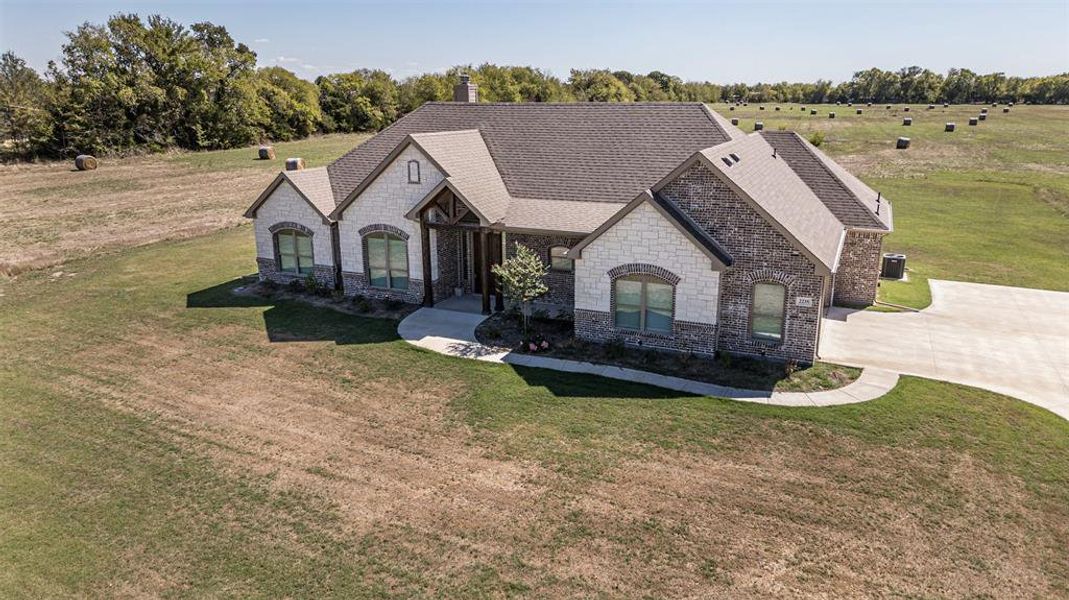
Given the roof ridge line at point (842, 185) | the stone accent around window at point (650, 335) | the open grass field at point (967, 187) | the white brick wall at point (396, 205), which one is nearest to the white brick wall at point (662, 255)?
the stone accent around window at point (650, 335)

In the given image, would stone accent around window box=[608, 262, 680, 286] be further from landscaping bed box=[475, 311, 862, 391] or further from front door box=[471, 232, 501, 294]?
front door box=[471, 232, 501, 294]

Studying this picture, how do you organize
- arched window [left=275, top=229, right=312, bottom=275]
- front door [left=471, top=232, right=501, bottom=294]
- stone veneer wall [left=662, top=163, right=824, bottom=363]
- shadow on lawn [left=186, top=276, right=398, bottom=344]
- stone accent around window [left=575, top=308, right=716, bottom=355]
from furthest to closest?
1. arched window [left=275, top=229, right=312, bottom=275]
2. front door [left=471, top=232, right=501, bottom=294]
3. shadow on lawn [left=186, top=276, right=398, bottom=344]
4. stone accent around window [left=575, top=308, right=716, bottom=355]
5. stone veneer wall [left=662, top=163, right=824, bottom=363]

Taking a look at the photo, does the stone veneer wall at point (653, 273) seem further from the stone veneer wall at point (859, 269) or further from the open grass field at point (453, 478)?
the stone veneer wall at point (859, 269)

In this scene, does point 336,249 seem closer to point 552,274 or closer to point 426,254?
point 426,254

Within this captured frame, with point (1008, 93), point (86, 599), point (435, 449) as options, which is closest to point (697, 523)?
point (435, 449)

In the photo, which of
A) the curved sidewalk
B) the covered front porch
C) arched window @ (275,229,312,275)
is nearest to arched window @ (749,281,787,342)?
the curved sidewalk
